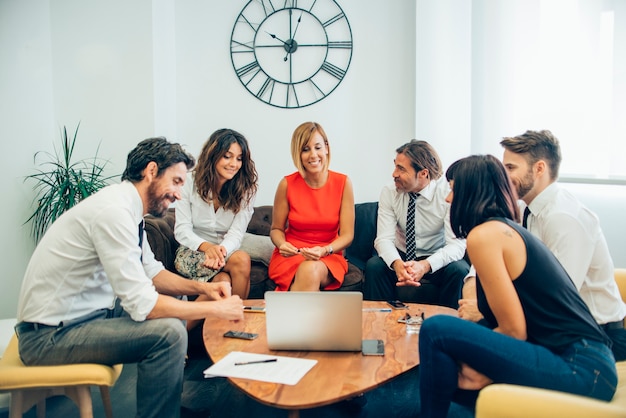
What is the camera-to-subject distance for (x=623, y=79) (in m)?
3.17

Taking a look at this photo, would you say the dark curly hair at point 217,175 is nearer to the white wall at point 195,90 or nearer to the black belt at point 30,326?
the white wall at point 195,90

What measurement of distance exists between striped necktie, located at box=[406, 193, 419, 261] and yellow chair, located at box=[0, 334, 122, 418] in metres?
1.86

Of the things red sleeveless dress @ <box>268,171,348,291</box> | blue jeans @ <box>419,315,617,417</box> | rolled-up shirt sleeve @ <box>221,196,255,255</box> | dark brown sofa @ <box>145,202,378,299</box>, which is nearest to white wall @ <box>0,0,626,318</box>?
dark brown sofa @ <box>145,202,378,299</box>

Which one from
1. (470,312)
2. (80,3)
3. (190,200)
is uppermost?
(80,3)

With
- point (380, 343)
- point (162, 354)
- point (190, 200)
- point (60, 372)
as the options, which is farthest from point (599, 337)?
point (190, 200)

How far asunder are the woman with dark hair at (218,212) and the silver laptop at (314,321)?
128cm

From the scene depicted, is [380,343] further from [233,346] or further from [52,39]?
[52,39]

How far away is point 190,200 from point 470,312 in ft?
6.04

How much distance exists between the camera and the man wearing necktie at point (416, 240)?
120 inches

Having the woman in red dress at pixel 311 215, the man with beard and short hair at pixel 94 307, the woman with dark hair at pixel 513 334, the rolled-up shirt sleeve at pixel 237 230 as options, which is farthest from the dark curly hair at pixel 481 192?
the rolled-up shirt sleeve at pixel 237 230

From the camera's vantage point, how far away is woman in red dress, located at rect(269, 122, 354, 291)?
316 centimetres

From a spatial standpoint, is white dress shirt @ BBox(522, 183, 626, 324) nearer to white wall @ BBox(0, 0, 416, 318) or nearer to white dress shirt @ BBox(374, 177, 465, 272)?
white dress shirt @ BBox(374, 177, 465, 272)

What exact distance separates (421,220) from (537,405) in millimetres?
1985

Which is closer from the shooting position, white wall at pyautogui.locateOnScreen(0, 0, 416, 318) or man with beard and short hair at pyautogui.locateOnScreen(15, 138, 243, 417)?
man with beard and short hair at pyautogui.locateOnScreen(15, 138, 243, 417)
